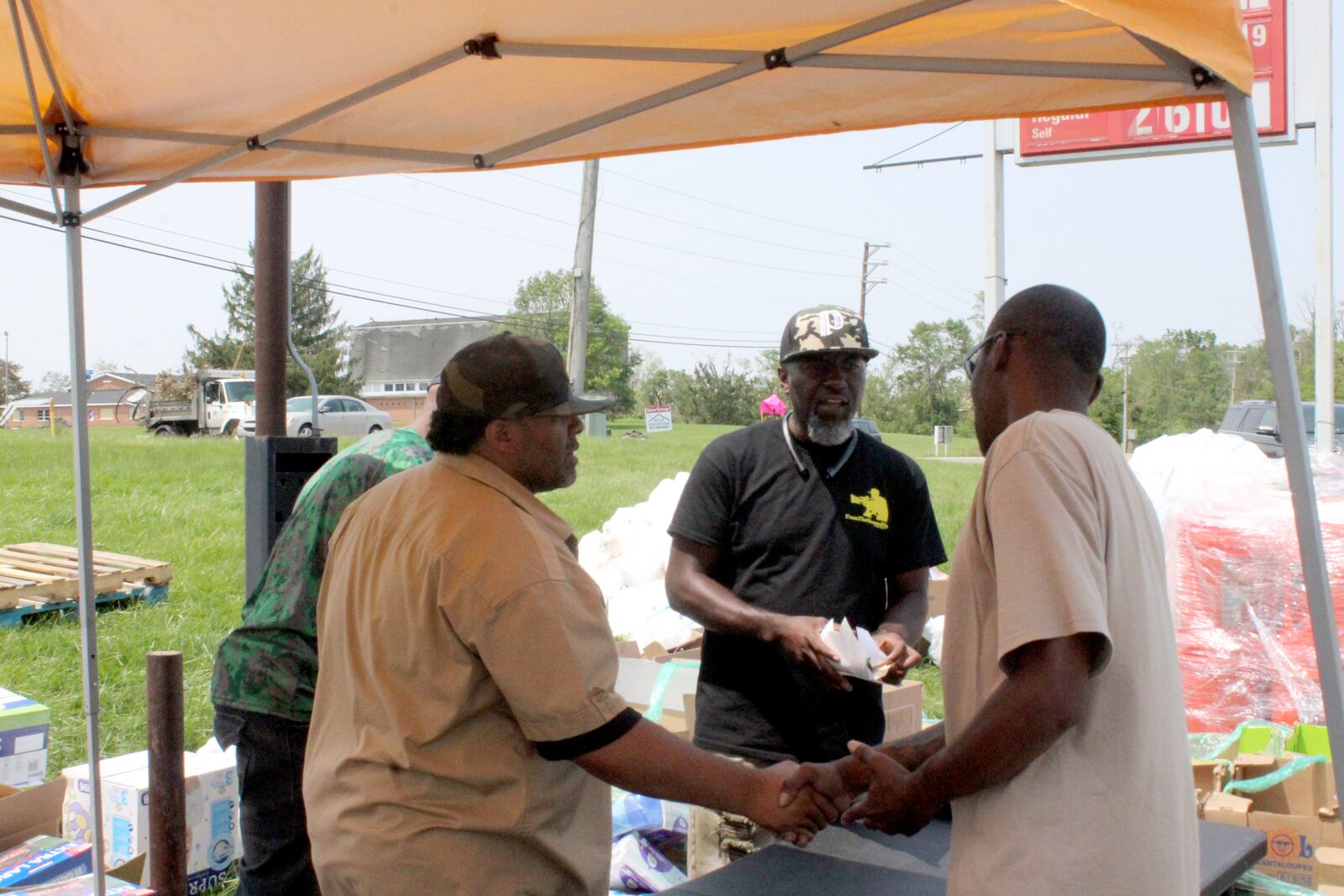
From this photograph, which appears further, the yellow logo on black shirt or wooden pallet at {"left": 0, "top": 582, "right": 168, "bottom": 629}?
wooden pallet at {"left": 0, "top": 582, "right": 168, "bottom": 629}

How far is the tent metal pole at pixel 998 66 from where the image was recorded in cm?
226

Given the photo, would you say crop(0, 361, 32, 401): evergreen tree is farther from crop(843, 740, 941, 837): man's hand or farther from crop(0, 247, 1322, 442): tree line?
crop(843, 740, 941, 837): man's hand

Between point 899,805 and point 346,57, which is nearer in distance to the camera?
point 899,805

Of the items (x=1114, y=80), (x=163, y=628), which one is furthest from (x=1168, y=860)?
(x=163, y=628)

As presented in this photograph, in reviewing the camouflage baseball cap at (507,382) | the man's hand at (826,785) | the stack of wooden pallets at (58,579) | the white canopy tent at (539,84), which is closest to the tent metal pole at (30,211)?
the white canopy tent at (539,84)

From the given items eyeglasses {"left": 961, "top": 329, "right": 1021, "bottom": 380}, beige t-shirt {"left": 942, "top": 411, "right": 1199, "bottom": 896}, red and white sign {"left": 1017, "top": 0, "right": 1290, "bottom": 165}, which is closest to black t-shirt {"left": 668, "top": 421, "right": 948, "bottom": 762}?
eyeglasses {"left": 961, "top": 329, "right": 1021, "bottom": 380}

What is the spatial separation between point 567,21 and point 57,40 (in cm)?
135

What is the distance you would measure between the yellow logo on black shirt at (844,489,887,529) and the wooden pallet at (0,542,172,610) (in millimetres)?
6263

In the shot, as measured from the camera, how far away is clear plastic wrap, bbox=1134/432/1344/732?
18.3 feet

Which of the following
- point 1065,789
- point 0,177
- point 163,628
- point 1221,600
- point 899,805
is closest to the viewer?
point 1065,789

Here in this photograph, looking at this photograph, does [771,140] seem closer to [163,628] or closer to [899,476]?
[899,476]

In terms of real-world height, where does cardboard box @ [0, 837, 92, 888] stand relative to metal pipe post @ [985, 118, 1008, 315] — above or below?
below

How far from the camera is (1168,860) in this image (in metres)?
1.58

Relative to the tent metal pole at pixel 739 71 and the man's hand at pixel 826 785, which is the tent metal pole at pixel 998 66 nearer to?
the tent metal pole at pixel 739 71
